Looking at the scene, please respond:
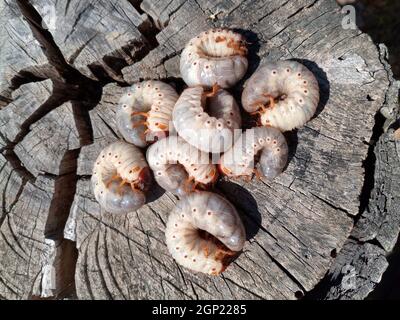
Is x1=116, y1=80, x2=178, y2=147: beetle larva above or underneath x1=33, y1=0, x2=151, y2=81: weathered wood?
underneath

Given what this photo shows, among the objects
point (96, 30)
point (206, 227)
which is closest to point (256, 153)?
point (206, 227)

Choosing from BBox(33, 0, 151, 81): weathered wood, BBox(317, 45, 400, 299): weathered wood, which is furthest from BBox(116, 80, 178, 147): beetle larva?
BBox(317, 45, 400, 299): weathered wood

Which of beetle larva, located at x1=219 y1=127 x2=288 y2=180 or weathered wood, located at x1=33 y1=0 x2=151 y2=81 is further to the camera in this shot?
weathered wood, located at x1=33 y1=0 x2=151 y2=81

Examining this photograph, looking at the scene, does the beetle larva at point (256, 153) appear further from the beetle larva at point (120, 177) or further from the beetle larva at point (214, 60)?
the beetle larva at point (120, 177)

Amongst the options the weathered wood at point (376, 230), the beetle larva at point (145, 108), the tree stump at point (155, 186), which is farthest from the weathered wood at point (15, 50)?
the weathered wood at point (376, 230)

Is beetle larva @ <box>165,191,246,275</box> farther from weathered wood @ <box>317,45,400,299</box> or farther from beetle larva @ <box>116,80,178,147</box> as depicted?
weathered wood @ <box>317,45,400,299</box>

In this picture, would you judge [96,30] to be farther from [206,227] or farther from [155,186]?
[206,227]

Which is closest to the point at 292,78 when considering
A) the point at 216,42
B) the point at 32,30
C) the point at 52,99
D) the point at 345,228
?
the point at 216,42
